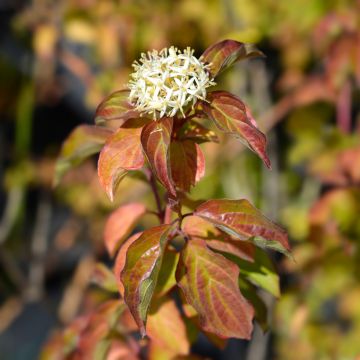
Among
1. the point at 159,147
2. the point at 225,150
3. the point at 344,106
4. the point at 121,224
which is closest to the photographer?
the point at 159,147

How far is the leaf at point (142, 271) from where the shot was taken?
65 cm

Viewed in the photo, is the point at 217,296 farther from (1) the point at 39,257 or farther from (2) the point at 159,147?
(1) the point at 39,257

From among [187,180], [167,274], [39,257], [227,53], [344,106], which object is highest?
[227,53]

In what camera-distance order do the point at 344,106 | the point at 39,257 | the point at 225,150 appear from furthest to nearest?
the point at 39,257, the point at 225,150, the point at 344,106

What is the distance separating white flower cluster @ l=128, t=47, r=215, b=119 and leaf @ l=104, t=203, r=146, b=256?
215 mm

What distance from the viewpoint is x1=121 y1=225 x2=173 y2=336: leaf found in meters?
0.65

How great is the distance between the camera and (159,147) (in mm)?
654

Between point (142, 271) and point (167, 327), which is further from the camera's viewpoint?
point (167, 327)

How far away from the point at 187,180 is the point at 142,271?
130 mm

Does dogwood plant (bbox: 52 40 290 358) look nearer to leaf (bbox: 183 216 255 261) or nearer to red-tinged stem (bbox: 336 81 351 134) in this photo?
leaf (bbox: 183 216 255 261)

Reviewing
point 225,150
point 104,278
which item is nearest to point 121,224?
point 104,278

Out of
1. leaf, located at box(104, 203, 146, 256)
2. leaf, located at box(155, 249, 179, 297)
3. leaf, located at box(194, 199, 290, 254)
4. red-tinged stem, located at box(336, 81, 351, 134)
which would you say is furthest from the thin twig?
leaf, located at box(194, 199, 290, 254)

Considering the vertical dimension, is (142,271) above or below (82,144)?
below

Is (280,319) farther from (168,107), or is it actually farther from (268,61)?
(168,107)
